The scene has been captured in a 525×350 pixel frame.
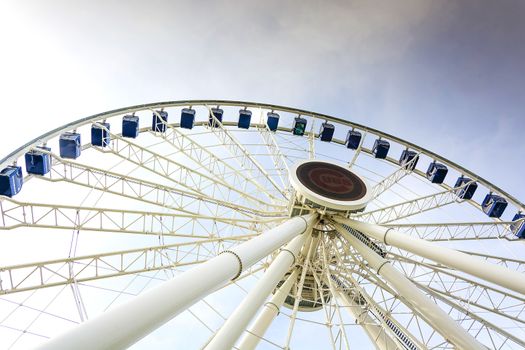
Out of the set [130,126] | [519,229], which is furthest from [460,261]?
[130,126]

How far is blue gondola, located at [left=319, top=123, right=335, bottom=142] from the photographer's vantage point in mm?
26453

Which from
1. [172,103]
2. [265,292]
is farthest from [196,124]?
[265,292]

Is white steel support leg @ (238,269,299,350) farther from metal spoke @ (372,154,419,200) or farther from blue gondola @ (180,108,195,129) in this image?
blue gondola @ (180,108,195,129)

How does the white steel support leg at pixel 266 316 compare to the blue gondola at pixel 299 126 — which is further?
the blue gondola at pixel 299 126

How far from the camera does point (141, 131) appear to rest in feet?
72.7

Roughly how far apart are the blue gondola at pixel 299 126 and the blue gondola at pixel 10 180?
17.5 metres

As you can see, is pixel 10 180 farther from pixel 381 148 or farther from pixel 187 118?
pixel 381 148

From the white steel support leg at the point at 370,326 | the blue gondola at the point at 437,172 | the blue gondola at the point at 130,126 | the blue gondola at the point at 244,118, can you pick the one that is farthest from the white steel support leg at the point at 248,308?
the blue gondola at the point at 437,172

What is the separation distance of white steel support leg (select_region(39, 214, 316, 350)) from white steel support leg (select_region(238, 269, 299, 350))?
29.0 feet

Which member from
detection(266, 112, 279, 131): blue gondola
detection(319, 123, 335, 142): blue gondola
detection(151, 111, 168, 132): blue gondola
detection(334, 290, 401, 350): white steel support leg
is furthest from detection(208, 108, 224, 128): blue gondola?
detection(334, 290, 401, 350): white steel support leg

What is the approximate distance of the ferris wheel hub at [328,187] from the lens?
16219 mm

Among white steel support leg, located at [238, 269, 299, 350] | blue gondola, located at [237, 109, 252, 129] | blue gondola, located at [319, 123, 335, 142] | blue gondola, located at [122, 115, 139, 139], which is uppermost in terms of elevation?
blue gondola, located at [319, 123, 335, 142]

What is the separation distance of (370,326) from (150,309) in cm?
1540

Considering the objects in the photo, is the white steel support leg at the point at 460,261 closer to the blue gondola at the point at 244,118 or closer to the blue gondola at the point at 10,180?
the blue gondola at the point at 244,118
